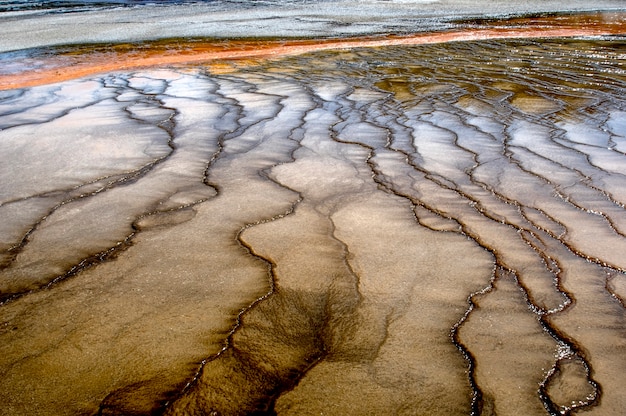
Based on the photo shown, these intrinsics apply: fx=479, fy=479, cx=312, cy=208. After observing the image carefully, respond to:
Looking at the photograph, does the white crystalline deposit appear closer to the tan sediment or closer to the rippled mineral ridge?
the tan sediment

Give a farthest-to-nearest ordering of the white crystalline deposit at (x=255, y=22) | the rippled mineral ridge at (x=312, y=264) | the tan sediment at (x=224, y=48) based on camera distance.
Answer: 1. the white crystalline deposit at (x=255, y=22)
2. the tan sediment at (x=224, y=48)
3. the rippled mineral ridge at (x=312, y=264)

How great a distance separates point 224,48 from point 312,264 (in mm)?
6426

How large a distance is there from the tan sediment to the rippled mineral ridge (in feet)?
8.11

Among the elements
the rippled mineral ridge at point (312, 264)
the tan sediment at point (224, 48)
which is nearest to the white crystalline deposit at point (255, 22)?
the tan sediment at point (224, 48)

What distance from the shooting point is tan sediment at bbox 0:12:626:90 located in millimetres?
5621

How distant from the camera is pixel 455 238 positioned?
184 cm

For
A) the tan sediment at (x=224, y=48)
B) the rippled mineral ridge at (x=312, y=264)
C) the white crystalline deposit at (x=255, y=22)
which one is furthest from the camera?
the white crystalline deposit at (x=255, y=22)

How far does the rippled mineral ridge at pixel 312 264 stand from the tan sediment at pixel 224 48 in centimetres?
247

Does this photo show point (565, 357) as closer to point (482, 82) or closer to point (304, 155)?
point (304, 155)

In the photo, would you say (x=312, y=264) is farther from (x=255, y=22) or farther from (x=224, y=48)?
(x=255, y=22)

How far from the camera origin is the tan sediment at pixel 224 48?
221 inches

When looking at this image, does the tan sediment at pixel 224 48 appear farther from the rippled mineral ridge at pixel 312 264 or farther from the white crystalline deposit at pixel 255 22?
the rippled mineral ridge at pixel 312 264

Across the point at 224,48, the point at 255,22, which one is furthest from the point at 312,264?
the point at 255,22

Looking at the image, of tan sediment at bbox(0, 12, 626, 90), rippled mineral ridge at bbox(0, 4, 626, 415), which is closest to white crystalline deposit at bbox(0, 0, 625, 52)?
tan sediment at bbox(0, 12, 626, 90)
